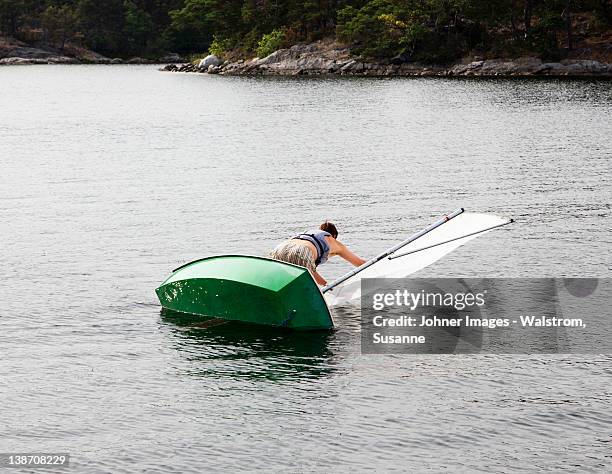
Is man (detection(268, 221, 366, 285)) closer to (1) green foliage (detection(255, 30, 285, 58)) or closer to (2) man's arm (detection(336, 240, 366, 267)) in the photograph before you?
(2) man's arm (detection(336, 240, 366, 267))

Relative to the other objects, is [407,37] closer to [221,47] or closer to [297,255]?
[221,47]

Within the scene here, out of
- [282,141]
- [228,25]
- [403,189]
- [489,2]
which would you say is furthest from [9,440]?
[228,25]

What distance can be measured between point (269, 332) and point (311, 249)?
167 centimetres

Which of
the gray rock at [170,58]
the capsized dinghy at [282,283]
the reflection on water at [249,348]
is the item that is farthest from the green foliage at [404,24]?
the reflection on water at [249,348]

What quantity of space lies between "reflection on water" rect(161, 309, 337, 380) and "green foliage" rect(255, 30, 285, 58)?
117 metres

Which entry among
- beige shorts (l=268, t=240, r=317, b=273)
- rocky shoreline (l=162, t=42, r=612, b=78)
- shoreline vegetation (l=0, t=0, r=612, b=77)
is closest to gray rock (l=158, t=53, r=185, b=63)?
shoreline vegetation (l=0, t=0, r=612, b=77)

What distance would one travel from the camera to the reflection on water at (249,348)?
1616 centimetres

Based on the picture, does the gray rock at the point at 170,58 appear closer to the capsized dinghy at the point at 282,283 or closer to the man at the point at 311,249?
the capsized dinghy at the point at 282,283

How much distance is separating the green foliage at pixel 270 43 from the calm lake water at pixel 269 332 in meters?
76.2

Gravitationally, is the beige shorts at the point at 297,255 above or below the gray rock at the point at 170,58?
below

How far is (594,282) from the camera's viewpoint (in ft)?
71.1

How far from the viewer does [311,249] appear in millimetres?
18156

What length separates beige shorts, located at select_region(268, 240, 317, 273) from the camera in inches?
712

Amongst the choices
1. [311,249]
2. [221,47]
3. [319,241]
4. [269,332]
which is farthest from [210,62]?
[269,332]
